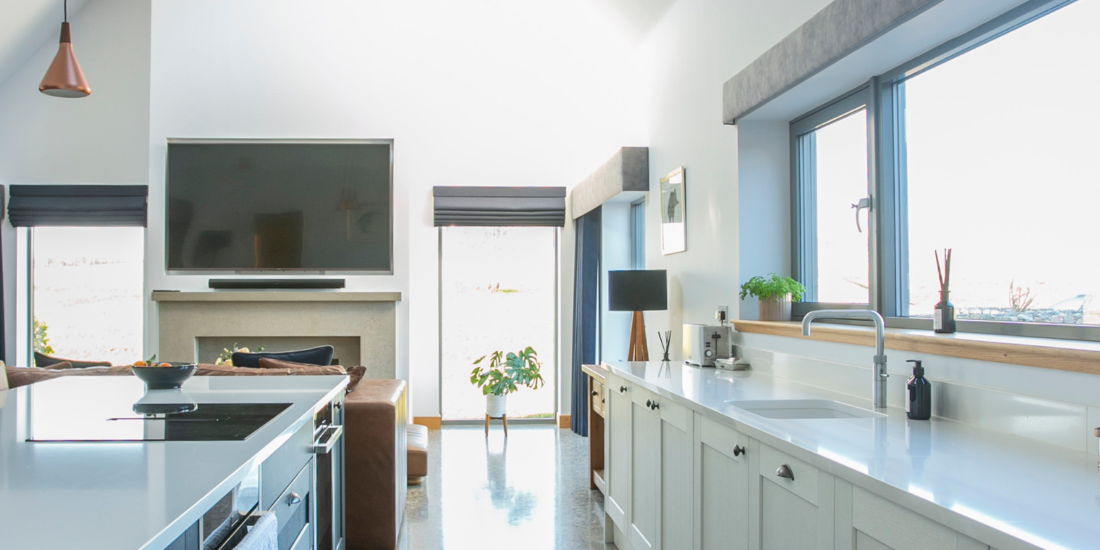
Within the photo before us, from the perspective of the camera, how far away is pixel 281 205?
5.56 m

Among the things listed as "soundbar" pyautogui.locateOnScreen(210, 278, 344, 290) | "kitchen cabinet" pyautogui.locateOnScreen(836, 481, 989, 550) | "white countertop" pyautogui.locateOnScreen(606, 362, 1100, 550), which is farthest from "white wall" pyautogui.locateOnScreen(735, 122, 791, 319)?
"soundbar" pyautogui.locateOnScreen(210, 278, 344, 290)

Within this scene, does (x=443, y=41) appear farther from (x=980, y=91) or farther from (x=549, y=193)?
(x=980, y=91)

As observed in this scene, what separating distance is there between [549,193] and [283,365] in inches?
128

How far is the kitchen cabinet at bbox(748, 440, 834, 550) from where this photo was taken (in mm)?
1356

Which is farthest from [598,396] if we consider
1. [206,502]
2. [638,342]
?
[206,502]

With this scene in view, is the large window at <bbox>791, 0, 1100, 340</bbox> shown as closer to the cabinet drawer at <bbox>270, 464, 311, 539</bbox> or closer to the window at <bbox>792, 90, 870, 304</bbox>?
the window at <bbox>792, 90, 870, 304</bbox>

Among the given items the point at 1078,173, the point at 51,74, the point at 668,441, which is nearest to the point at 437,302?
the point at 51,74

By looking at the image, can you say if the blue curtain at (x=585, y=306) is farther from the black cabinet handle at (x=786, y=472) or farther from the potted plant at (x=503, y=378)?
the black cabinet handle at (x=786, y=472)

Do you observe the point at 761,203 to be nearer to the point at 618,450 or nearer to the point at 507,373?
the point at 618,450

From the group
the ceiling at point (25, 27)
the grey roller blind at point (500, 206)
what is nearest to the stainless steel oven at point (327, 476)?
the grey roller blind at point (500, 206)

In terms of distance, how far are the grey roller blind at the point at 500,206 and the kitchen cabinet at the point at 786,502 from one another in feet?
14.2

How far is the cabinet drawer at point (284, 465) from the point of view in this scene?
4.27 feet

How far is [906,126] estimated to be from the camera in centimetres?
237

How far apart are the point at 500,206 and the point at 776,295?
331 cm
